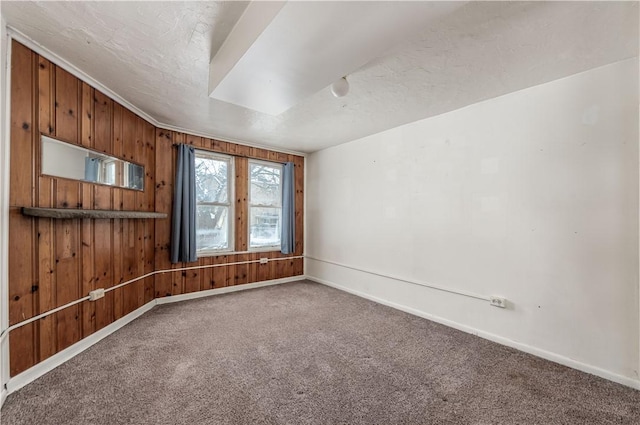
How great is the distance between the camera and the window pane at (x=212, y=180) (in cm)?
385

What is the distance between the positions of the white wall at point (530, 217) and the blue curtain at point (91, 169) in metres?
3.09

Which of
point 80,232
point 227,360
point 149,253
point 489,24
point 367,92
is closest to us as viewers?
point 489,24

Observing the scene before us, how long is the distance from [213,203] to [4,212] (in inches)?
92.0

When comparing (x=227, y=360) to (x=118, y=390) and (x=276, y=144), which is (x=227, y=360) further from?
(x=276, y=144)

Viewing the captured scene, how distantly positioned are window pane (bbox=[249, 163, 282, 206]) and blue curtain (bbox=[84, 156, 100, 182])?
2151mm

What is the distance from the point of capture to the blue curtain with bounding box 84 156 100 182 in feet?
Result: 7.50

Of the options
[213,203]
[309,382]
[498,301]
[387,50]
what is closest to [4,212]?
[309,382]

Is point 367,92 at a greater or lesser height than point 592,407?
greater

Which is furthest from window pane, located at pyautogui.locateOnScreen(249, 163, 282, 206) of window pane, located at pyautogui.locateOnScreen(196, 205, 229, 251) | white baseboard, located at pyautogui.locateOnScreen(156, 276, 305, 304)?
white baseboard, located at pyautogui.locateOnScreen(156, 276, 305, 304)

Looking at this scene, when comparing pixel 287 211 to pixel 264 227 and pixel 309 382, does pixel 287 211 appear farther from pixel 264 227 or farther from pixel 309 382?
pixel 309 382

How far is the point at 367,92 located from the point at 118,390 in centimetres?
294

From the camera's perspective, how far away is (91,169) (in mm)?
2344

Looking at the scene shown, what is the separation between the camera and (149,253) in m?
3.34

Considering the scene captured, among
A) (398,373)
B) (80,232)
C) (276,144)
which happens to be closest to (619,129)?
(398,373)
